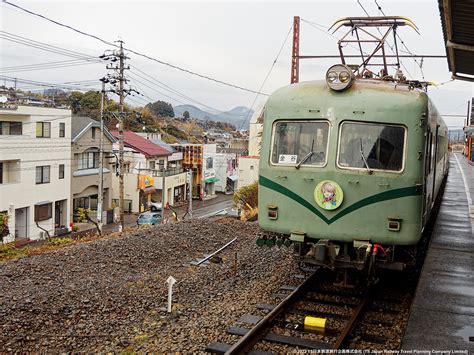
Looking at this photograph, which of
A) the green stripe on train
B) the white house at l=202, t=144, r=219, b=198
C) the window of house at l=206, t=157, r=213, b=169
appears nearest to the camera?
the green stripe on train

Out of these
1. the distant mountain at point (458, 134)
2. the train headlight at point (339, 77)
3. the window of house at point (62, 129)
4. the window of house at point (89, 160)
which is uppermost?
the distant mountain at point (458, 134)

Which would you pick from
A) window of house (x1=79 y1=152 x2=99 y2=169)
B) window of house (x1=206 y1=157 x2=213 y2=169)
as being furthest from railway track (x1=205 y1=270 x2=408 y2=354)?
window of house (x1=206 y1=157 x2=213 y2=169)

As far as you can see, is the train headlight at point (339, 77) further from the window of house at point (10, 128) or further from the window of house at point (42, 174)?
the window of house at point (42, 174)

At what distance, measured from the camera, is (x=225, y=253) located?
11602mm

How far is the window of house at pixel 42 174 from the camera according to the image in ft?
89.8

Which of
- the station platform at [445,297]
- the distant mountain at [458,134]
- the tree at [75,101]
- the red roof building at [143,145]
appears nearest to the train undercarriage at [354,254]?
the station platform at [445,297]

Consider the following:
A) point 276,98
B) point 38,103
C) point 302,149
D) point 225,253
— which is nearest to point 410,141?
point 302,149

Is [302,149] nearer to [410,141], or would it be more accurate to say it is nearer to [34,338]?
[410,141]

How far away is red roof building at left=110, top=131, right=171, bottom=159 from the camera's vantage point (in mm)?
38500

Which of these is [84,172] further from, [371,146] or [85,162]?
[371,146]

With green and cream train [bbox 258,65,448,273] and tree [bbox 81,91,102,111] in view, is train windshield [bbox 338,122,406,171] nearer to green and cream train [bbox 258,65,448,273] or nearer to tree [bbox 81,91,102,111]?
green and cream train [bbox 258,65,448,273]

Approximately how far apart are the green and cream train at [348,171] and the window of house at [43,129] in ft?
75.8

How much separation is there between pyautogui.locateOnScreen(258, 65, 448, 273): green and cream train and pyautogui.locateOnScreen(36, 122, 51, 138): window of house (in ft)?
75.8

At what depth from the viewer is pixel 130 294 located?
26.5ft
